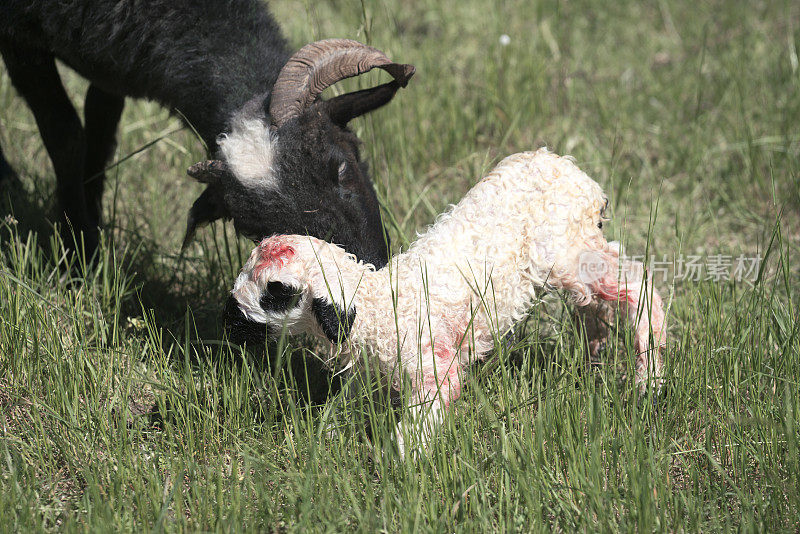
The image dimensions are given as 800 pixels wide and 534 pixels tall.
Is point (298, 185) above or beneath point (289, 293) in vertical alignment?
above

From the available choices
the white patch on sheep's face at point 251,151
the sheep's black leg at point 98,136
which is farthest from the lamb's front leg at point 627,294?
the sheep's black leg at point 98,136

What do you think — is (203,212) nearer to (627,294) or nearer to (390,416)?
(390,416)

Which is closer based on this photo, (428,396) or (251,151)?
(428,396)

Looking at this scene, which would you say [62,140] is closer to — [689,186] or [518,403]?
[518,403]

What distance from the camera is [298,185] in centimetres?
317

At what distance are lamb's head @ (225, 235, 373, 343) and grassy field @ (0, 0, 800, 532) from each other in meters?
0.18

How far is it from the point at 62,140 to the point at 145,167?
90 cm

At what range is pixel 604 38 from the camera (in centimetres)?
659

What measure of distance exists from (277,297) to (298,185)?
0.77 meters

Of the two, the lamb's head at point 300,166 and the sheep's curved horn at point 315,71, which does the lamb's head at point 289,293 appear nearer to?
the lamb's head at point 300,166

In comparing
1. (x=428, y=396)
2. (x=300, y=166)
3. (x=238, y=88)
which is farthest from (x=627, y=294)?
(x=238, y=88)

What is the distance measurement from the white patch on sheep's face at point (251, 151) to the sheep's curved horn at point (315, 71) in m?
0.08

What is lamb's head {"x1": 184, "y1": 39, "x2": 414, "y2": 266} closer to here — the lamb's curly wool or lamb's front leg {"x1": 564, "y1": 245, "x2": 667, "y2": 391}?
the lamb's curly wool

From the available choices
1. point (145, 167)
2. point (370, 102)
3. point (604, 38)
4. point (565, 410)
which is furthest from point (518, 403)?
point (604, 38)
